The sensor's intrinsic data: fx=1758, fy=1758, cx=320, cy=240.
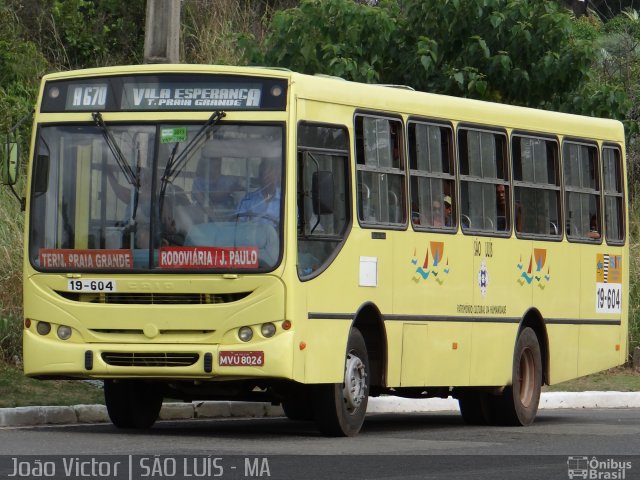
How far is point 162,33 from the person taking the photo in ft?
55.1

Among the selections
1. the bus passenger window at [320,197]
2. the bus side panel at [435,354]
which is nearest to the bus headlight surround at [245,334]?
the bus passenger window at [320,197]

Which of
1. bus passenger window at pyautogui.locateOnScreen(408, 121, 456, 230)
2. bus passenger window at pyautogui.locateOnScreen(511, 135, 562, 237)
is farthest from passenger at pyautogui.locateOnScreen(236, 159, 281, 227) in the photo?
bus passenger window at pyautogui.locateOnScreen(511, 135, 562, 237)

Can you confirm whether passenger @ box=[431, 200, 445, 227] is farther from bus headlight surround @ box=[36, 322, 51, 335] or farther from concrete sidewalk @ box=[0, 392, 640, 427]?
bus headlight surround @ box=[36, 322, 51, 335]

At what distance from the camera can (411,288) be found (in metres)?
15.0

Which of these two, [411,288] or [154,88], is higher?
[154,88]

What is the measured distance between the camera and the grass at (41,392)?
52.1ft

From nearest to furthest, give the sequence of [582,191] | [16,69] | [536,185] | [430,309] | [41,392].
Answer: [430,309]
[41,392]
[536,185]
[582,191]
[16,69]

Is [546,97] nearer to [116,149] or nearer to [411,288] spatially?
[411,288]

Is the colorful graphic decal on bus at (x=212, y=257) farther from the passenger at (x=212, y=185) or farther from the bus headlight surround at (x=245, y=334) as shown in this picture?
the bus headlight surround at (x=245, y=334)

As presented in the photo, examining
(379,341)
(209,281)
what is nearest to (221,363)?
(209,281)

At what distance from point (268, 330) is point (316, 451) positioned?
3.74 feet

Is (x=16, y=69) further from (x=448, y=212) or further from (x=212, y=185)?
(x=212, y=185)

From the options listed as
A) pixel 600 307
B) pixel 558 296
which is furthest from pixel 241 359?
pixel 600 307
